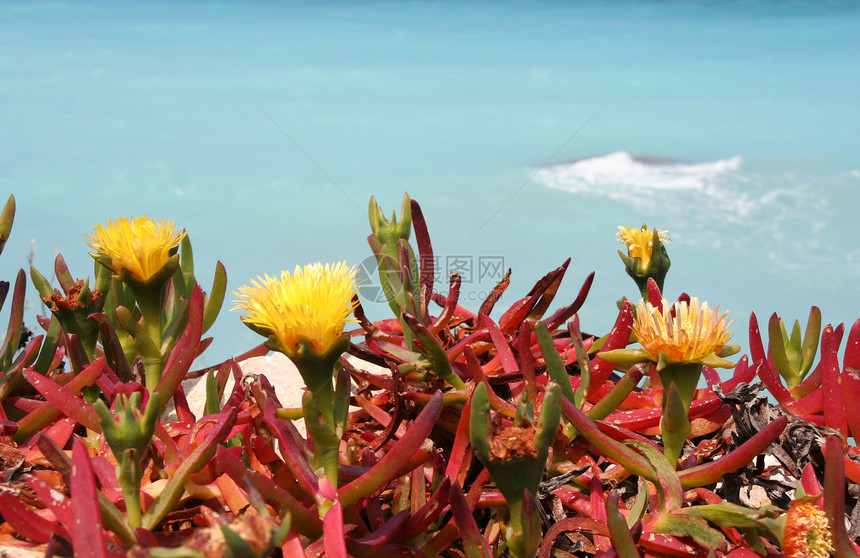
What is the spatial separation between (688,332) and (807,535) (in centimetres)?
30

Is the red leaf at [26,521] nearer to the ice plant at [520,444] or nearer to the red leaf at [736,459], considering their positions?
the ice plant at [520,444]

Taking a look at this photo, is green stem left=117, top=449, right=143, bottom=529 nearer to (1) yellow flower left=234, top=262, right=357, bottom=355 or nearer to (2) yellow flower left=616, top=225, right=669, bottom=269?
(1) yellow flower left=234, top=262, right=357, bottom=355

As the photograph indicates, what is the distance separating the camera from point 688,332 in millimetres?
1021

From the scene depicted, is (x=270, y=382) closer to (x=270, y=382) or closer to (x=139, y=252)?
(x=270, y=382)

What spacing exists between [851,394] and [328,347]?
895 millimetres

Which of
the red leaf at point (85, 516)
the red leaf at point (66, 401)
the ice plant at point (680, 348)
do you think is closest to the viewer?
the red leaf at point (85, 516)

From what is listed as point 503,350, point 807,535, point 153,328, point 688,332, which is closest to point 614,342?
point 503,350

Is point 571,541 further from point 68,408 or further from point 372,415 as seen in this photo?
point 68,408

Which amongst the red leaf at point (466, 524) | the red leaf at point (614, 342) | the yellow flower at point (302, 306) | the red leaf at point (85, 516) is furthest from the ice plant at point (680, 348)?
the red leaf at point (85, 516)

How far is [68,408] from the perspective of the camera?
44.9 inches

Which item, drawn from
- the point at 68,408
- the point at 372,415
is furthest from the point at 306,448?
the point at 68,408

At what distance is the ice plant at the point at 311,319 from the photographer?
2.91ft

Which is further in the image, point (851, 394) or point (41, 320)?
point (41, 320)

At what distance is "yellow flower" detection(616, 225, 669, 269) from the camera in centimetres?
147
